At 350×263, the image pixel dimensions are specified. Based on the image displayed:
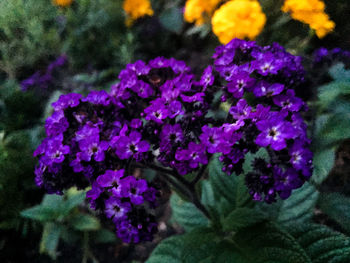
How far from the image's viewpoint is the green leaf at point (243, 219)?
51.4 inches

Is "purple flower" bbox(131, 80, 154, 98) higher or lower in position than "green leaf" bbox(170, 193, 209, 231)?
higher

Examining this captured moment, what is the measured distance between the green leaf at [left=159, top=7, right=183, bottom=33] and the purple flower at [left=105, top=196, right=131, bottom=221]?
9.69ft

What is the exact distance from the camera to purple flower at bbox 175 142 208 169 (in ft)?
3.52

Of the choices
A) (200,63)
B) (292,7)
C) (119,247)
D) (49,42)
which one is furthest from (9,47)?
(292,7)

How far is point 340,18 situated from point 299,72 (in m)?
1.88

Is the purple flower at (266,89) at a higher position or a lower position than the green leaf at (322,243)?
higher

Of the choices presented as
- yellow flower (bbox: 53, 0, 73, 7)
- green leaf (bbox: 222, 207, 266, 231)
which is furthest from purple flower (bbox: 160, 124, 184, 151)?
yellow flower (bbox: 53, 0, 73, 7)

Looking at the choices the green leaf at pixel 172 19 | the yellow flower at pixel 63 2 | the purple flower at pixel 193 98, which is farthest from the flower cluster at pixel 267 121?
the yellow flower at pixel 63 2

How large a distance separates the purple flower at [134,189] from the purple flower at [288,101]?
557 millimetres

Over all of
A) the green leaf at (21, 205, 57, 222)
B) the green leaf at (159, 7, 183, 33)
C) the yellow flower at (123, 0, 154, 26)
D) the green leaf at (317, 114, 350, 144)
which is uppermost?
the yellow flower at (123, 0, 154, 26)

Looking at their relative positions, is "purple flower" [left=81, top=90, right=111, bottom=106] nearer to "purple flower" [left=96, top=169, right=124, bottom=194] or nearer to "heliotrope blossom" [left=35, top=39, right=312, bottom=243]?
"heliotrope blossom" [left=35, top=39, right=312, bottom=243]

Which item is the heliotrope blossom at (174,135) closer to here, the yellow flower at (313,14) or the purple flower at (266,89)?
the purple flower at (266,89)

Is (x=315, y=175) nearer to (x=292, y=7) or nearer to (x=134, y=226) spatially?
(x=134, y=226)

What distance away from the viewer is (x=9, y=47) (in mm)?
4102
